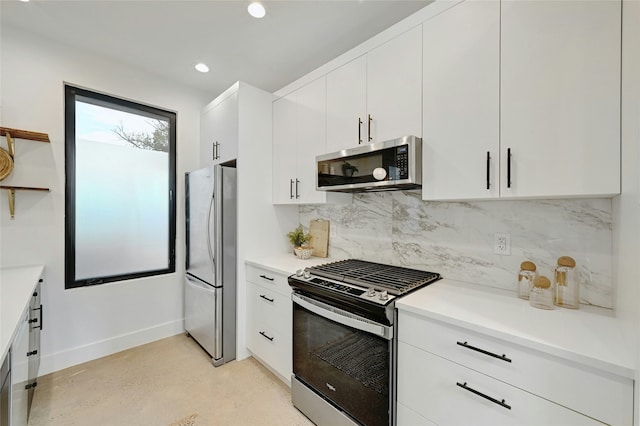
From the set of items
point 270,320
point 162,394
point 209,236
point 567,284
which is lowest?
point 162,394

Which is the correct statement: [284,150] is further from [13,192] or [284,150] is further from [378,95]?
[13,192]

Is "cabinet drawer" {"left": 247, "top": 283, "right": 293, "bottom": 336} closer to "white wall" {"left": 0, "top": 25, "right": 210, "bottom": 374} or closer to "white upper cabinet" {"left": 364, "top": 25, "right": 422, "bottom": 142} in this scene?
"white wall" {"left": 0, "top": 25, "right": 210, "bottom": 374}

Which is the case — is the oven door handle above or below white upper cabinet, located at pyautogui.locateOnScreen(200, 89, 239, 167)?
below

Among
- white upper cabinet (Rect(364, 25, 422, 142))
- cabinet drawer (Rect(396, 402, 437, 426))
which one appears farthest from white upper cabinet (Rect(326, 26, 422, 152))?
cabinet drawer (Rect(396, 402, 437, 426))

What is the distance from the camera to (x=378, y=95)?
179cm

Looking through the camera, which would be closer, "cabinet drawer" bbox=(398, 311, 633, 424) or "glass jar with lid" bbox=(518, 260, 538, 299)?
"cabinet drawer" bbox=(398, 311, 633, 424)

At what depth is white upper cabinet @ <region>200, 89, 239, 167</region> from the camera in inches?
97.5

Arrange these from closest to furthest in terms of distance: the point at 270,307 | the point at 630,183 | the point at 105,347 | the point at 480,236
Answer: the point at 630,183 < the point at 480,236 < the point at 270,307 < the point at 105,347

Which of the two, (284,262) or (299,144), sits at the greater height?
(299,144)

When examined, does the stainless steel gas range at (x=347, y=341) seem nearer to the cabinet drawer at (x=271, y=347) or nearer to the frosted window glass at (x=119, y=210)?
the cabinet drawer at (x=271, y=347)

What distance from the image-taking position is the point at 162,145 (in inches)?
114

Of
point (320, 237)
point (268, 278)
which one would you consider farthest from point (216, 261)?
point (320, 237)

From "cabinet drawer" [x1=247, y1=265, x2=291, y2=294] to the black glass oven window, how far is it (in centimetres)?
23

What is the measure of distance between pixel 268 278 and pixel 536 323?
1.70 metres
